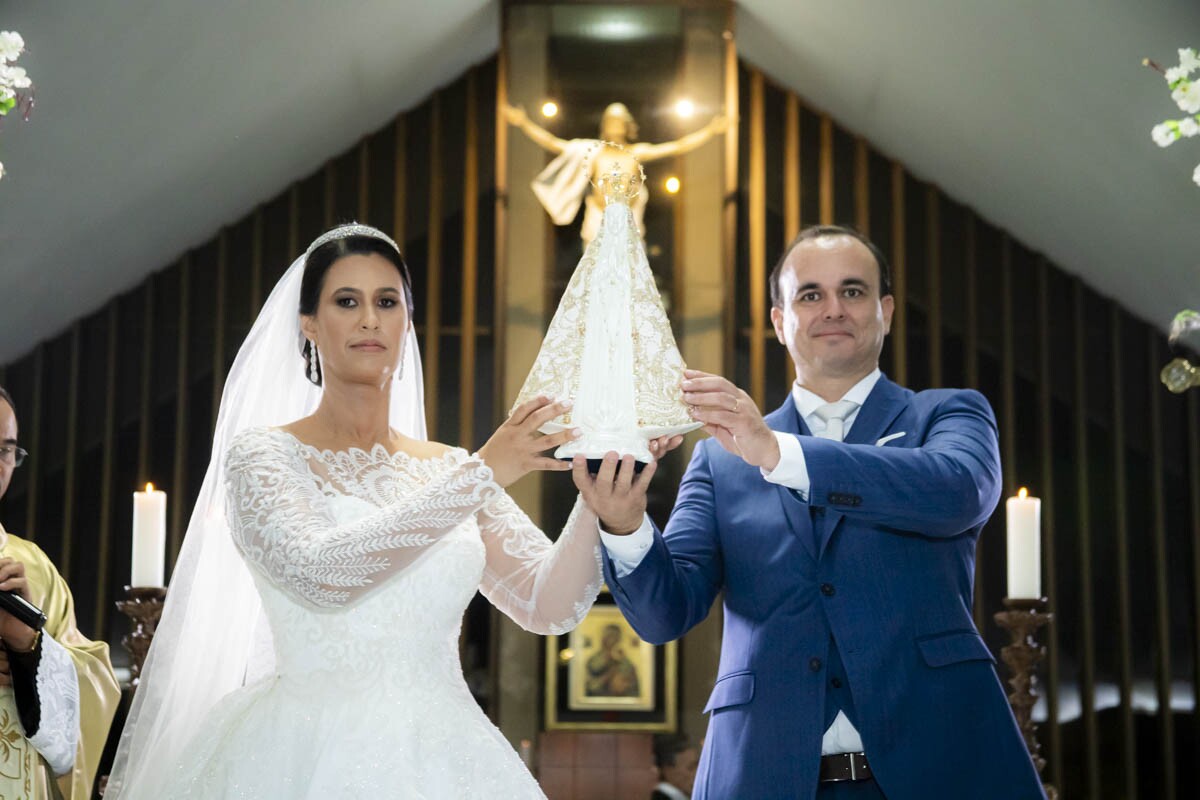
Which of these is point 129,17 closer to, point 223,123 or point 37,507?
point 223,123

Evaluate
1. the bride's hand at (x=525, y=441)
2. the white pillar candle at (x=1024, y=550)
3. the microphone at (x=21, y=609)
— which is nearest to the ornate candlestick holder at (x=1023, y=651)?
the white pillar candle at (x=1024, y=550)

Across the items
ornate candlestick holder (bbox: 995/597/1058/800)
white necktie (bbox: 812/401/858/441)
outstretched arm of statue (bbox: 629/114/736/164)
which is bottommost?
ornate candlestick holder (bbox: 995/597/1058/800)

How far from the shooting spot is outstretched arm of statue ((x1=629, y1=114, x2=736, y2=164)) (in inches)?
253

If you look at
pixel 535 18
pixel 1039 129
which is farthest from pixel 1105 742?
→ pixel 535 18

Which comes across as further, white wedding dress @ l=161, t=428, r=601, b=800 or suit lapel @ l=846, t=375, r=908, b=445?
suit lapel @ l=846, t=375, r=908, b=445

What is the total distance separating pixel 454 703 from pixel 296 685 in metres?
0.25

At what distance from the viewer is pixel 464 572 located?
2.45 metres

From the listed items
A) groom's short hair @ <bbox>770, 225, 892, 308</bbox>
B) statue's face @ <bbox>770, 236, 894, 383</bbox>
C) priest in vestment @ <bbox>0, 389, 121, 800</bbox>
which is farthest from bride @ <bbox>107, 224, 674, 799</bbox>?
groom's short hair @ <bbox>770, 225, 892, 308</bbox>

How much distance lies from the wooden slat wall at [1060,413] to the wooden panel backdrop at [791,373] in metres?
0.01

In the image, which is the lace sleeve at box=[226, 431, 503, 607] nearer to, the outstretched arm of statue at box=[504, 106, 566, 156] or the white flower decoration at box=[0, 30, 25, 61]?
the white flower decoration at box=[0, 30, 25, 61]

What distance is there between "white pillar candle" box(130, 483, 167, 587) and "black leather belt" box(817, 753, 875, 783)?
1731mm

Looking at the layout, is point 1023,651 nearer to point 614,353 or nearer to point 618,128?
point 614,353

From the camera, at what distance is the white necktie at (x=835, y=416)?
96.0 inches

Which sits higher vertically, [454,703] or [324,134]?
[324,134]
